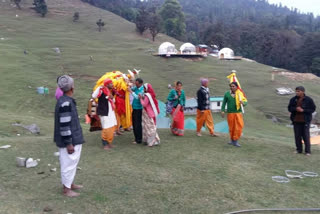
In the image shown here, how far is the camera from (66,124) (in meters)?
4.83

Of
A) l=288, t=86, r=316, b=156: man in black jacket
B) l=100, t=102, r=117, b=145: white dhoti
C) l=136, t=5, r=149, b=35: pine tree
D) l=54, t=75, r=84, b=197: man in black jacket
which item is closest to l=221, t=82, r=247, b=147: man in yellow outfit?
l=288, t=86, r=316, b=156: man in black jacket

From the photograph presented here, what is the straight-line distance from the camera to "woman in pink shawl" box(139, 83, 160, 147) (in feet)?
26.8

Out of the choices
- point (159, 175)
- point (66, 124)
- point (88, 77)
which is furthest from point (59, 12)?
point (66, 124)

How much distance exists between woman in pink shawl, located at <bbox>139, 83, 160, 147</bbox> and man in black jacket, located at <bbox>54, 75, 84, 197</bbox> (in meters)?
3.26

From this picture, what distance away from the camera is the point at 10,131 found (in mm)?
10203

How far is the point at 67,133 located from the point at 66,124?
0.44 ft

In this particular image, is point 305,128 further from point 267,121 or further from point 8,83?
point 8,83

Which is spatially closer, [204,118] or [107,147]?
[107,147]

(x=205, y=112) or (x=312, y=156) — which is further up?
(x=205, y=112)

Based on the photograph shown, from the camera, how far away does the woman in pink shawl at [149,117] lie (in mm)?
8180

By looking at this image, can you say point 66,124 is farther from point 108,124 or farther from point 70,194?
point 108,124

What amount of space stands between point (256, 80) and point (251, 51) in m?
38.1

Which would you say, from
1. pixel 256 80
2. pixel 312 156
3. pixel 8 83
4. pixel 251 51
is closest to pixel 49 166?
pixel 312 156

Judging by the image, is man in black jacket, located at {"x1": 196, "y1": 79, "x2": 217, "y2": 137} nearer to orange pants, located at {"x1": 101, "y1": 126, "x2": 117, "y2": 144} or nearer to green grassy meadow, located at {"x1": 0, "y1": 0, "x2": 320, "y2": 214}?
green grassy meadow, located at {"x1": 0, "y1": 0, "x2": 320, "y2": 214}
